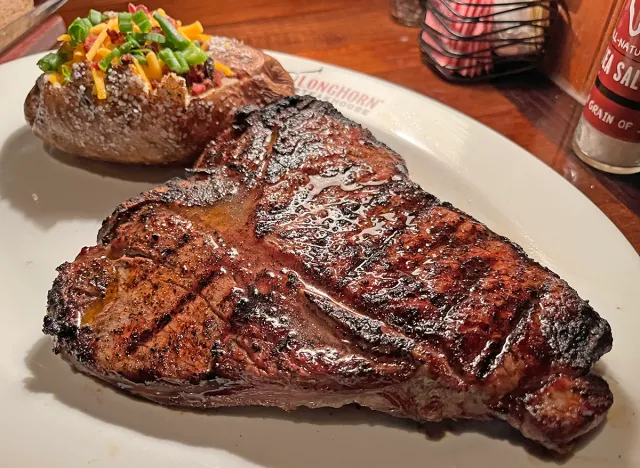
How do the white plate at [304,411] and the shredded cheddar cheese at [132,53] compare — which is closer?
the white plate at [304,411]

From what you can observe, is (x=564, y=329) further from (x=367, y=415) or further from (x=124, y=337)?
(x=124, y=337)

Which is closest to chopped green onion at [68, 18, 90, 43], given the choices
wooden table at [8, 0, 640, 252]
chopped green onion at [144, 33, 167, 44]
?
chopped green onion at [144, 33, 167, 44]

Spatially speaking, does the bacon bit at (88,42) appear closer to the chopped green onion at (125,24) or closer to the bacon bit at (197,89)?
the chopped green onion at (125,24)

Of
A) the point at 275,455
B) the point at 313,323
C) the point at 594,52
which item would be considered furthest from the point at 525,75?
the point at 275,455

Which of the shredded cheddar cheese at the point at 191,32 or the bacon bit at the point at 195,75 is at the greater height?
the shredded cheddar cheese at the point at 191,32

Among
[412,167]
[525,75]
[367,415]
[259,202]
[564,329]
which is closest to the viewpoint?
[564,329]

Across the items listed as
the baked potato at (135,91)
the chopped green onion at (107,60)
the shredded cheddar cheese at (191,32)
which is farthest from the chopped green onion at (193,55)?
the chopped green onion at (107,60)
